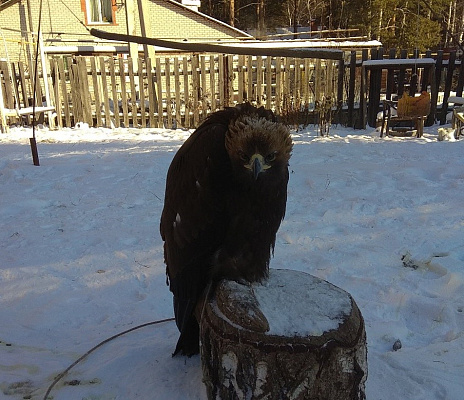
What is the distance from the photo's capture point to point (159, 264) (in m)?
3.77

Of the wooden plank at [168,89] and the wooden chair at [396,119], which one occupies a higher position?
the wooden plank at [168,89]

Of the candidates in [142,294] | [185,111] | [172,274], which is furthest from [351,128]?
[172,274]

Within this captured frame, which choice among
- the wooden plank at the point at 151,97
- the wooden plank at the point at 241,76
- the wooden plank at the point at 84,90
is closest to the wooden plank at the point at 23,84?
the wooden plank at the point at 84,90

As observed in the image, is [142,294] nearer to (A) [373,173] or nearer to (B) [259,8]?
(A) [373,173]

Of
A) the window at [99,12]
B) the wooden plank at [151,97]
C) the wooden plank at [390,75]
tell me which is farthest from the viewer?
the window at [99,12]

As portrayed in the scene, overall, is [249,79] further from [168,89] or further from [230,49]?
[230,49]

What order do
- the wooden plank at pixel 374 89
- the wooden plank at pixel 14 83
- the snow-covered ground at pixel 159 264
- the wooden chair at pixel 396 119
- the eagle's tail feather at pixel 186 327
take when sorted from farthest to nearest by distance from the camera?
the wooden plank at pixel 14 83 → the wooden plank at pixel 374 89 → the wooden chair at pixel 396 119 → the snow-covered ground at pixel 159 264 → the eagle's tail feather at pixel 186 327

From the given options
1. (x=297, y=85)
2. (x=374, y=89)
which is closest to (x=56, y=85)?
(x=297, y=85)

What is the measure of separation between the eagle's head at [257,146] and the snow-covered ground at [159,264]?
4.27 feet

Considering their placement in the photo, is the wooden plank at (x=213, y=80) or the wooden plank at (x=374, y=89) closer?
the wooden plank at (x=374, y=89)

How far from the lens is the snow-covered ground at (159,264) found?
249 centimetres

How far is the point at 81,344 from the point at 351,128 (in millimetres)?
8398

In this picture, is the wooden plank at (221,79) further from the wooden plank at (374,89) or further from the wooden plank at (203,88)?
the wooden plank at (374,89)

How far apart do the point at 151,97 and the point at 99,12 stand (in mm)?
14298
